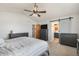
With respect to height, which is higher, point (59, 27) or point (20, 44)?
point (59, 27)

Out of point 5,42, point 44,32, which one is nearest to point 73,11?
point 44,32

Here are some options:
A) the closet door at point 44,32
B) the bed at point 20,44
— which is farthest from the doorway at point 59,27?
the bed at point 20,44

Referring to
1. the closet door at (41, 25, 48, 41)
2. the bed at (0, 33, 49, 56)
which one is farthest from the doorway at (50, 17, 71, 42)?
the bed at (0, 33, 49, 56)

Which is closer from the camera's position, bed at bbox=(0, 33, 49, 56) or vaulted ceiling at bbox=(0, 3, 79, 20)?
vaulted ceiling at bbox=(0, 3, 79, 20)

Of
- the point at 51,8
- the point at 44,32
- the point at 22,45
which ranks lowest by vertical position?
the point at 22,45

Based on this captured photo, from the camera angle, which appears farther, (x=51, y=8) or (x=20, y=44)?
(x=20, y=44)

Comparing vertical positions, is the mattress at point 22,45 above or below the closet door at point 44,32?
below

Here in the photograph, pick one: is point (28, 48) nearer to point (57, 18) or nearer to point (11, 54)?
point (11, 54)

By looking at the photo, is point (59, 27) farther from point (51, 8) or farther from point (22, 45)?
point (22, 45)

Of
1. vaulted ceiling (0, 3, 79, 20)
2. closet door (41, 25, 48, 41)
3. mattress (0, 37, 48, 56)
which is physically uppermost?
vaulted ceiling (0, 3, 79, 20)

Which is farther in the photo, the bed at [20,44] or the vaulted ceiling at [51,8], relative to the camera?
the bed at [20,44]

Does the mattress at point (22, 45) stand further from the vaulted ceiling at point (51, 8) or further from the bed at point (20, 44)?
the vaulted ceiling at point (51, 8)

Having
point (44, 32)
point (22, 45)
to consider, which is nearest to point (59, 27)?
point (44, 32)

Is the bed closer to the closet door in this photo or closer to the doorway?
the closet door
